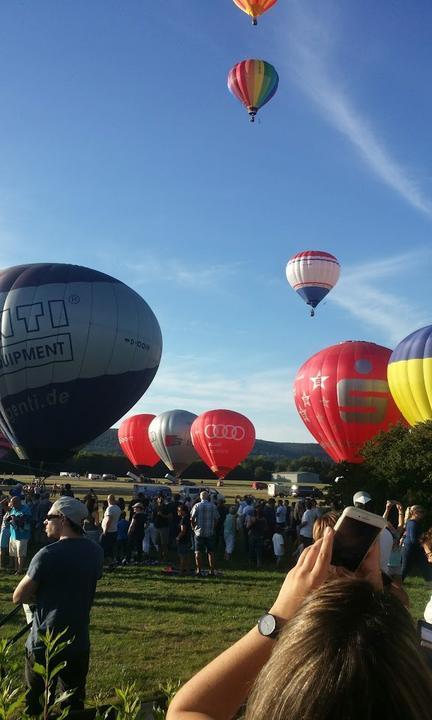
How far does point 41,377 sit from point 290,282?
597 inches

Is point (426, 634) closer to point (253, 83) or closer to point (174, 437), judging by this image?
point (253, 83)

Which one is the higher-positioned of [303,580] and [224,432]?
[224,432]

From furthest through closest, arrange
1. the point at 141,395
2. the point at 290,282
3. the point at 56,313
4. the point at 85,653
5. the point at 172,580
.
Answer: the point at 290,282 < the point at 141,395 < the point at 56,313 < the point at 172,580 < the point at 85,653

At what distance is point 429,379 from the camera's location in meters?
23.2

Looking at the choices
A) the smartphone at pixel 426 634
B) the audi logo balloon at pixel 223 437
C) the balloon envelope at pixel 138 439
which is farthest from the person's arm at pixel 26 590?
the balloon envelope at pixel 138 439

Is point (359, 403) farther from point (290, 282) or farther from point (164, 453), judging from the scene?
point (164, 453)

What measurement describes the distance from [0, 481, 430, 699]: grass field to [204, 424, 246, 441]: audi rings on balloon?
28676mm

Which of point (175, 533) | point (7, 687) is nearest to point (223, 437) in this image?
point (175, 533)

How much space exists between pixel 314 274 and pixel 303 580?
108ft

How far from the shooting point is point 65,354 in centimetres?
2572

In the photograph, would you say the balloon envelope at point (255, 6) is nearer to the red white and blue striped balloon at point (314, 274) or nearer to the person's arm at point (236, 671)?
the red white and blue striped balloon at point (314, 274)

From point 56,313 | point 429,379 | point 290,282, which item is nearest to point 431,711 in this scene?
point 429,379

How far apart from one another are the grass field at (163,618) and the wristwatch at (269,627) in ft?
15.5

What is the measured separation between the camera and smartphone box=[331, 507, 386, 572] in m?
1.75
